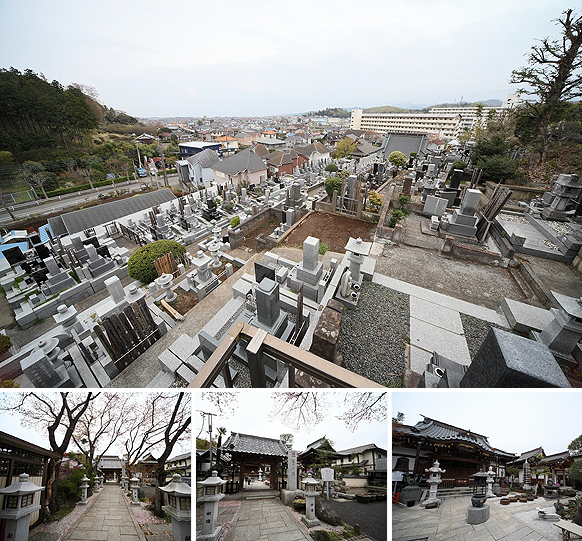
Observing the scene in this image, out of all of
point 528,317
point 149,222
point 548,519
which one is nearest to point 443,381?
point 548,519

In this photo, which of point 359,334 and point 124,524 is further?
point 359,334

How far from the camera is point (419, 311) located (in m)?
5.88

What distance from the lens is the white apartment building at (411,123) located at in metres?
61.5

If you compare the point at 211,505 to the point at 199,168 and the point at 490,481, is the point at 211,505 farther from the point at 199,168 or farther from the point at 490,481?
the point at 199,168

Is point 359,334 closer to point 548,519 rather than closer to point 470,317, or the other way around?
point 470,317

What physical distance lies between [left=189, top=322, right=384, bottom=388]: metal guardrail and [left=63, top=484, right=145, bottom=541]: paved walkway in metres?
1.59

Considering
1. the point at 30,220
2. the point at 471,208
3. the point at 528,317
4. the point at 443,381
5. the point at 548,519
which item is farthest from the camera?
the point at 30,220

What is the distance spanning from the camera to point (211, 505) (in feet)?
6.56

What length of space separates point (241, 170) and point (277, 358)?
78.5ft

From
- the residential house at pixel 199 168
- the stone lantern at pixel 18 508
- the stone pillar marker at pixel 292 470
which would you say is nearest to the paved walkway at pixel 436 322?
the stone pillar marker at pixel 292 470

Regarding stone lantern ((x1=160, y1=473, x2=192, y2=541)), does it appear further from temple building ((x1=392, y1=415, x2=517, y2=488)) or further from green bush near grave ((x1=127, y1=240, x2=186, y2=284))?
green bush near grave ((x1=127, y1=240, x2=186, y2=284))

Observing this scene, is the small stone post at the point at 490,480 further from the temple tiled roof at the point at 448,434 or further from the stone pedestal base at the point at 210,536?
the stone pedestal base at the point at 210,536

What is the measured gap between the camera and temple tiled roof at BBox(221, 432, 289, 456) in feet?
7.07

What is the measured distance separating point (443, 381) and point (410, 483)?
1.95 meters
